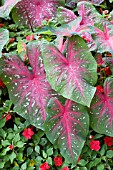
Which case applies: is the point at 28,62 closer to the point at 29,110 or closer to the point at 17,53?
the point at 17,53

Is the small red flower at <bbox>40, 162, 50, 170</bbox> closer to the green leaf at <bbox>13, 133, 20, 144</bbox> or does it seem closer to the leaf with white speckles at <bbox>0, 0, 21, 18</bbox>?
the green leaf at <bbox>13, 133, 20, 144</bbox>

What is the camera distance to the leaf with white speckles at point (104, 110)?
1.82 meters

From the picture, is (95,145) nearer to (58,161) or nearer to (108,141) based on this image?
(108,141)

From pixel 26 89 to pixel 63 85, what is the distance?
20 cm

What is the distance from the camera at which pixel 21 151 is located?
6.05 ft

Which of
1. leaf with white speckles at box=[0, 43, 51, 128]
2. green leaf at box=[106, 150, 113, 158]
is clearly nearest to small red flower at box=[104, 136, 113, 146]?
green leaf at box=[106, 150, 113, 158]

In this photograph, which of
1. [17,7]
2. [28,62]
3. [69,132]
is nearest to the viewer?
[69,132]

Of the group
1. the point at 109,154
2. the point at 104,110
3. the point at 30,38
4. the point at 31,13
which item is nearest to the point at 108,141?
the point at 109,154

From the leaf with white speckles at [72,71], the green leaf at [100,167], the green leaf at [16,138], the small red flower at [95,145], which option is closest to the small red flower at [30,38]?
the leaf with white speckles at [72,71]

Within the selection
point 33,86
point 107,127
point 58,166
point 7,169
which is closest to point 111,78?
point 107,127

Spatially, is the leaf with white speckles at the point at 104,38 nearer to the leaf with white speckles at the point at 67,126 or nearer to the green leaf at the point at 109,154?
the leaf with white speckles at the point at 67,126

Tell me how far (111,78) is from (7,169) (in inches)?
27.7

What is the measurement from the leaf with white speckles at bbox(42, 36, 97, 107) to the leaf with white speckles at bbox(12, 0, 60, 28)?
478 millimetres

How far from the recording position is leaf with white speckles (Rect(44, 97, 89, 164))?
176 centimetres
